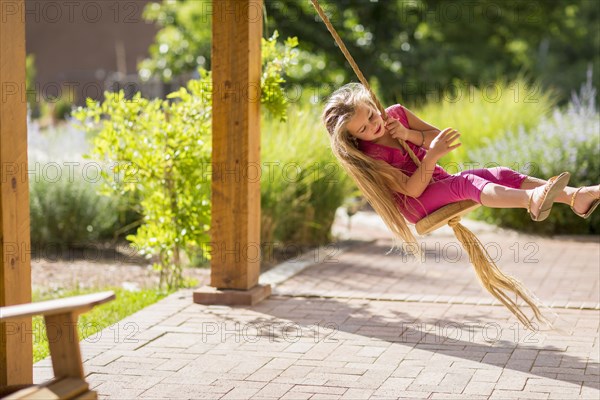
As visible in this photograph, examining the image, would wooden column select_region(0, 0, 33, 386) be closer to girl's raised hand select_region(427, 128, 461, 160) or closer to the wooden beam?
girl's raised hand select_region(427, 128, 461, 160)

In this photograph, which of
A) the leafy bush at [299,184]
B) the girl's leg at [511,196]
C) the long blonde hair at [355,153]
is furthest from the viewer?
the leafy bush at [299,184]

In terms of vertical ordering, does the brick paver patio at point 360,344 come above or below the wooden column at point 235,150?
below

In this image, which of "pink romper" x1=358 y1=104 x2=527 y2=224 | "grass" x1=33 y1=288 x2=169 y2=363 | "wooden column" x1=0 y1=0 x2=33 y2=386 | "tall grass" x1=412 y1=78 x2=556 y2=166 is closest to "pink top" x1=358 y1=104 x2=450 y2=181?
"pink romper" x1=358 y1=104 x2=527 y2=224

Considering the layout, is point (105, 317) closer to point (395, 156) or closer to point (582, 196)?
point (395, 156)

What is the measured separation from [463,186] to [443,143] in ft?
0.74

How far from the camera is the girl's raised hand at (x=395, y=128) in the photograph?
4.59 meters

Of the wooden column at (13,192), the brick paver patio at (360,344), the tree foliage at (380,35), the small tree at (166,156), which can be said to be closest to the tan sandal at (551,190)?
the brick paver patio at (360,344)

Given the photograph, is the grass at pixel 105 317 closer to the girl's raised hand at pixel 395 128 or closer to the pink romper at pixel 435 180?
the pink romper at pixel 435 180

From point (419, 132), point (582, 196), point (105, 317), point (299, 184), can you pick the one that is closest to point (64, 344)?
point (582, 196)

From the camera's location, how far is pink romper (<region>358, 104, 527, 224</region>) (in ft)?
14.4

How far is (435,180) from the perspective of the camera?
4586 mm

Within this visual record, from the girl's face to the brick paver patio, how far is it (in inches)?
46.7

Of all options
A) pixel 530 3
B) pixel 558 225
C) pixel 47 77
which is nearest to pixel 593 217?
pixel 558 225

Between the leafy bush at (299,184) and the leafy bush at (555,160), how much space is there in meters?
1.87
